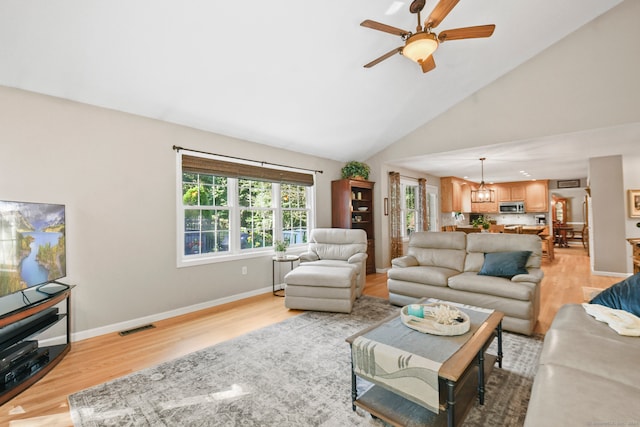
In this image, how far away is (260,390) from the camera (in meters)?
2.11

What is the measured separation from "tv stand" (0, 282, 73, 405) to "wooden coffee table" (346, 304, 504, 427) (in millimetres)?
2350

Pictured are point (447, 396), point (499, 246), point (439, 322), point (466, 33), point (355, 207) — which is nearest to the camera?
point (447, 396)

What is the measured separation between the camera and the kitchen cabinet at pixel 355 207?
571cm

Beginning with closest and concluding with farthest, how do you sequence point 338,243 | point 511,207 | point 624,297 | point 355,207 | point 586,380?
point 586,380 < point 624,297 < point 338,243 < point 355,207 < point 511,207

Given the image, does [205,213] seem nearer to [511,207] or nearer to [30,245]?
[30,245]

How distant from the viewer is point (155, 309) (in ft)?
11.7

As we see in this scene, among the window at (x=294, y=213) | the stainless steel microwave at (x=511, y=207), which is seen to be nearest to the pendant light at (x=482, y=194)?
the stainless steel microwave at (x=511, y=207)

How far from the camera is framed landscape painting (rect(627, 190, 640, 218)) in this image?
542 cm

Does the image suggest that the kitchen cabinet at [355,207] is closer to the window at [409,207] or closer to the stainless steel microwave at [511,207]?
the window at [409,207]

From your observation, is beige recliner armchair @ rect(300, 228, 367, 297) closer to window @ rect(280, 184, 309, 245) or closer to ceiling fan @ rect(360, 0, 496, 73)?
window @ rect(280, 184, 309, 245)

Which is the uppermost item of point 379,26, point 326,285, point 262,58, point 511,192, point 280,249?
point 262,58

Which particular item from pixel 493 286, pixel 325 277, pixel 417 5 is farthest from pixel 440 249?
pixel 417 5

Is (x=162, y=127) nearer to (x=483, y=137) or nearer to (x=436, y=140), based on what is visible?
(x=436, y=140)

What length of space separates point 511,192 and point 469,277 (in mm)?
8168
